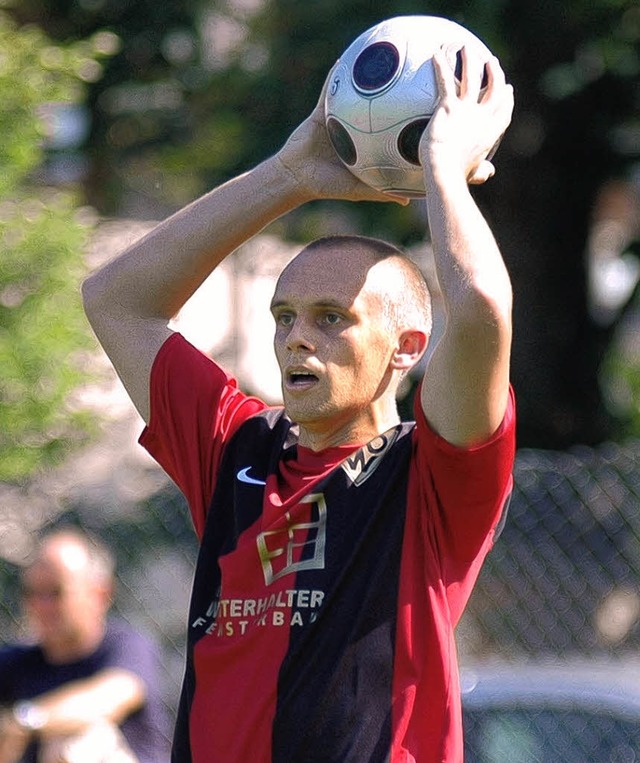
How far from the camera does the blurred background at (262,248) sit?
23.2ft

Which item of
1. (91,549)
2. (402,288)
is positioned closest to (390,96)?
(402,288)

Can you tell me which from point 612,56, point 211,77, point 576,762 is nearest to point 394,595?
point 576,762

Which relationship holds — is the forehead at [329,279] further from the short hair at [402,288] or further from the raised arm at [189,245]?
the raised arm at [189,245]

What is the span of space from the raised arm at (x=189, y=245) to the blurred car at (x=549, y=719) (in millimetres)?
3353

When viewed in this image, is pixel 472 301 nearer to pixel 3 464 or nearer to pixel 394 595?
pixel 394 595

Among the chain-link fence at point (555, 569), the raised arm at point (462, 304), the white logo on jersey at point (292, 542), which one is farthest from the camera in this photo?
the chain-link fence at point (555, 569)

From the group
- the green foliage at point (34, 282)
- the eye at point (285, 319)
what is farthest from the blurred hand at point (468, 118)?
the green foliage at point (34, 282)

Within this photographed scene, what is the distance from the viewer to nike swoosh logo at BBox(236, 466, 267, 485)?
3080 millimetres

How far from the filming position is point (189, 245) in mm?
3328

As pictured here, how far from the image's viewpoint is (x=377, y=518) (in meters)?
2.89

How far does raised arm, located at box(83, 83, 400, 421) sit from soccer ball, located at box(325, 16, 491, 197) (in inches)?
2.7

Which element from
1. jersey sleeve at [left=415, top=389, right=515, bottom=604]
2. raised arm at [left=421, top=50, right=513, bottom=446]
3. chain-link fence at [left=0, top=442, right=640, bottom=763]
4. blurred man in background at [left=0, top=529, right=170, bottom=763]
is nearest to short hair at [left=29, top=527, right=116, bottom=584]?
blurred man in background at [left=0, top=529, right=170, bottom=763]

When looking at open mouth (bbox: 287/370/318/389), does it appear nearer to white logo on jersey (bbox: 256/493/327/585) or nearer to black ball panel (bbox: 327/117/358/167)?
white logo on jersey (bbox: 256/493/327/585)

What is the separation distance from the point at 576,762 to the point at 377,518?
3.62 metres
